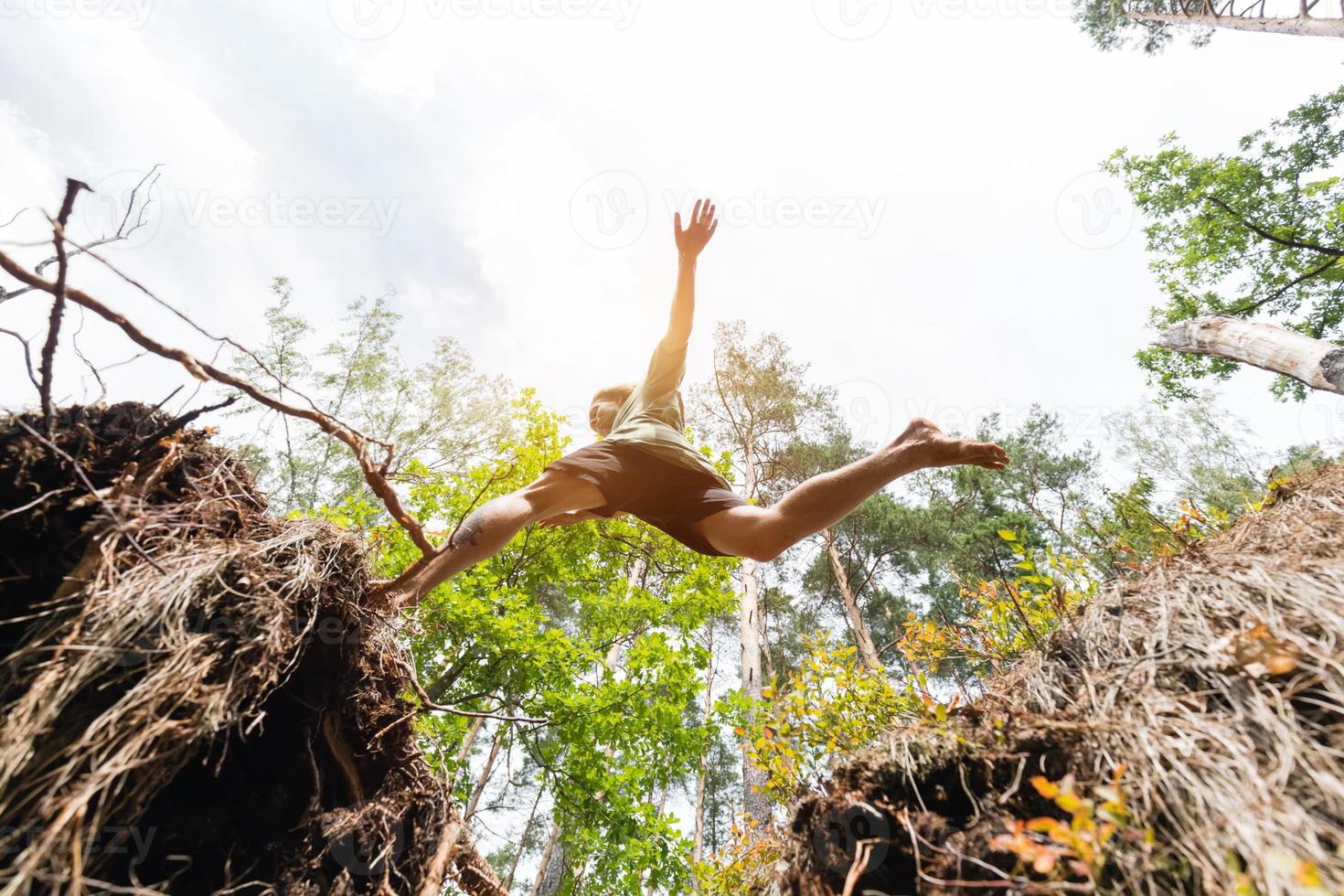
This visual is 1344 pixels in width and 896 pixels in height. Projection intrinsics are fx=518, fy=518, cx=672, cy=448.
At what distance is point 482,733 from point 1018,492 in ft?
48.2

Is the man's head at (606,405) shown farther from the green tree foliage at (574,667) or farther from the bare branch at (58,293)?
the bare branch at (58,293)

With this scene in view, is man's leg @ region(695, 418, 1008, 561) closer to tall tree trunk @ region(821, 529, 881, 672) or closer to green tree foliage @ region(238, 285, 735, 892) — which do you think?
green tree foliage @ region(238, 285, 735, 892)

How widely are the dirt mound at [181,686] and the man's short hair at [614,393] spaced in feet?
7.07

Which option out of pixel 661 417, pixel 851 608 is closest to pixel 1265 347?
pixel 661 417

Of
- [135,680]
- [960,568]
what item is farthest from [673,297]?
[960,568]

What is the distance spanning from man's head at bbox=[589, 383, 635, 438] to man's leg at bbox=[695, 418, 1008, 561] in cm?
160

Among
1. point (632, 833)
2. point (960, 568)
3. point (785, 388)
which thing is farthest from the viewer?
point (785, 388)

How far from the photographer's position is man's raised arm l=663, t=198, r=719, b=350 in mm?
2990

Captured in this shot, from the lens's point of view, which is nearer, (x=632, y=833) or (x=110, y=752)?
(x=110, y=752)

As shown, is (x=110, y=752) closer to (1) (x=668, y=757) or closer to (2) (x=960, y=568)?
(1) (x=668, y=757)

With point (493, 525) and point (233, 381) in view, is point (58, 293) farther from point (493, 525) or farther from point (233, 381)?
point (493, 525)

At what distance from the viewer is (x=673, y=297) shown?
3.03 metres

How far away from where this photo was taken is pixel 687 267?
3.00 m

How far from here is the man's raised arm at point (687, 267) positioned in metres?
2.99
